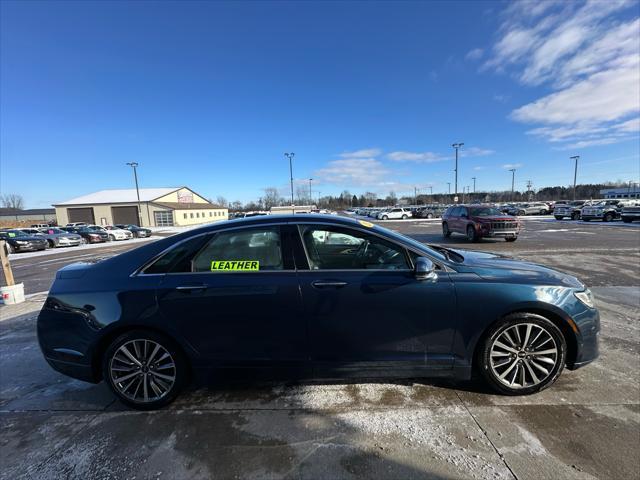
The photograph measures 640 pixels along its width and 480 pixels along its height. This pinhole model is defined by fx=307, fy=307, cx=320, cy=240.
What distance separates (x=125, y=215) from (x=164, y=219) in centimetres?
704

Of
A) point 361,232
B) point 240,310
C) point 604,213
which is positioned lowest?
point 604,213

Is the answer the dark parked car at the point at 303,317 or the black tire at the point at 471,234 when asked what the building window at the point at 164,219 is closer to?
the black tire at the point at 471,234

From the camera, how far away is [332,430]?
2.41 meters

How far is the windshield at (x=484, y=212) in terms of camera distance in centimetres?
1452

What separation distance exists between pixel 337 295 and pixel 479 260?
5.09 feet

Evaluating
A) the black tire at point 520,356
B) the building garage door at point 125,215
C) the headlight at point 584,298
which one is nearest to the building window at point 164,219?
the building garage door at point 125,215

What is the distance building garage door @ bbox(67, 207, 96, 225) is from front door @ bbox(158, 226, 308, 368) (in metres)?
70.0

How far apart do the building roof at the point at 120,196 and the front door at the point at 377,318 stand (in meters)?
64.1

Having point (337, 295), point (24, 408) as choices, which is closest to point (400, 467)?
point (337, 295)

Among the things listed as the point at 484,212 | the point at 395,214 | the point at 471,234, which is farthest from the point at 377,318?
the point at 395,214

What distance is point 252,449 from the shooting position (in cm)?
224

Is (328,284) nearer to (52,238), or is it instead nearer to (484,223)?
(484,223)

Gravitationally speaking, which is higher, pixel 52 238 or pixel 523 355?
pixel 52 238

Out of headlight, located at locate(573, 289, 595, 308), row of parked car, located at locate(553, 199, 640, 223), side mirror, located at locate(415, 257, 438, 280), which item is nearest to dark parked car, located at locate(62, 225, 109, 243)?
side mirror, located at locate(415, 257, 438, 280)
